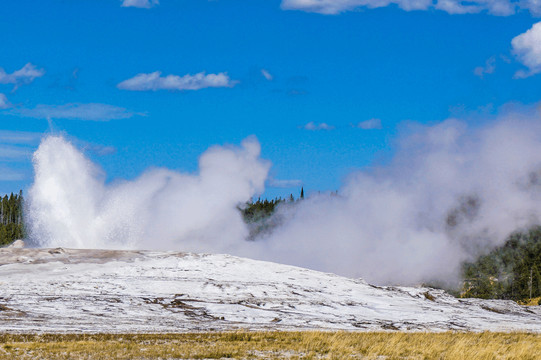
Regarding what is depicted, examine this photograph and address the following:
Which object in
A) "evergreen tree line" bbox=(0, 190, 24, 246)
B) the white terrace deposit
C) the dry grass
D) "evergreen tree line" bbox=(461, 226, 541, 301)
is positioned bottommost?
the dry grass

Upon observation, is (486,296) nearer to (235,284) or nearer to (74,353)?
(235,284)

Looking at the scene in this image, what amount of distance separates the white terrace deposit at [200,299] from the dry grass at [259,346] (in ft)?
14.1

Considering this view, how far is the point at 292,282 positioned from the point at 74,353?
29.4m

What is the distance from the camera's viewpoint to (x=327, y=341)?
27484 mm

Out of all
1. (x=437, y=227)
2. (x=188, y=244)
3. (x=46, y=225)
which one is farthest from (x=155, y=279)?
(x=437, y=227)

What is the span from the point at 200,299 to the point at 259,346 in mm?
18031

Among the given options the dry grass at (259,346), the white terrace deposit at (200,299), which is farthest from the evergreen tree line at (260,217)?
the dry grass at (259,346)

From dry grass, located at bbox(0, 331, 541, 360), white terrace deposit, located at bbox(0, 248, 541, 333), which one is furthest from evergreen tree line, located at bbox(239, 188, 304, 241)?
dry grass, located at bbox(0, 331, 541, 360)

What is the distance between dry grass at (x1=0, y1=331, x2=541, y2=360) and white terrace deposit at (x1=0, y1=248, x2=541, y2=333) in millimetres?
4297

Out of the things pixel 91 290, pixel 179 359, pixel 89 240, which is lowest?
pixel 179 359

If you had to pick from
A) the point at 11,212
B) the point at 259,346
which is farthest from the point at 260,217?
the point at 259,346

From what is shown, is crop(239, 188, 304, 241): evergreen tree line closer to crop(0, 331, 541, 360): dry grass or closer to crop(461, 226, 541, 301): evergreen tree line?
crop(461, 226, 541, 301): evergreen tree line

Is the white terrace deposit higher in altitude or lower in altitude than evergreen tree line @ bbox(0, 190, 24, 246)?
lower

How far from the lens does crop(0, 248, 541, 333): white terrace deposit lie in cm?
3658
